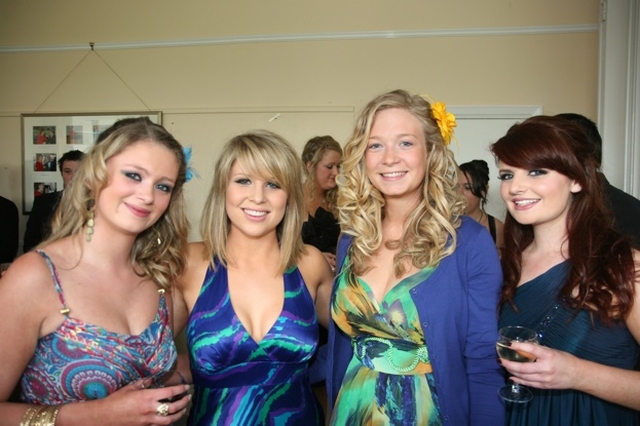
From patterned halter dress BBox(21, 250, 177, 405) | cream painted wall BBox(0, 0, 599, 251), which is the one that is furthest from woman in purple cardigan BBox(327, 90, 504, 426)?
cream painted wall BBox(0, 0, 599, 251)

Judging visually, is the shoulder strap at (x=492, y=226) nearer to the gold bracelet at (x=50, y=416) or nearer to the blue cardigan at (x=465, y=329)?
the blue cardigan at (x=465, y=329)

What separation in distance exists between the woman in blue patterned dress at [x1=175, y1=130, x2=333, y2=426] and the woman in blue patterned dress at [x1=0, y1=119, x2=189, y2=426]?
16cm

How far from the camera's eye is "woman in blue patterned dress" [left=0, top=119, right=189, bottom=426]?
142 cm

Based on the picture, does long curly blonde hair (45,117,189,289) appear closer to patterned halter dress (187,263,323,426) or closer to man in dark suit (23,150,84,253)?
patterned halter dress (187,263,323,426)

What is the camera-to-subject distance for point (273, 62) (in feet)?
17.5

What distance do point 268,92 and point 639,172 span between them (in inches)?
140

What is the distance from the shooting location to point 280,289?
2031 millimetres

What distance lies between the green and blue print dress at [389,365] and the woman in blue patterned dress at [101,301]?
69cm

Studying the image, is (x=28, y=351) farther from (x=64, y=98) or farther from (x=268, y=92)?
(x=64, y=98)

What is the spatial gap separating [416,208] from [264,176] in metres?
0.63

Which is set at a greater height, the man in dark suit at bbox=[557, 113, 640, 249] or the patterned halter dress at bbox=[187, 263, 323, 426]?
the man in dark suit at bbox=[557, 113, 640, 249]

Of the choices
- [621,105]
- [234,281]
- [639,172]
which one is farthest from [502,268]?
[621,105]

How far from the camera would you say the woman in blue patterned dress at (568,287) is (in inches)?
61.0

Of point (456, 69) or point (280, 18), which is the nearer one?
point (456, 69)
